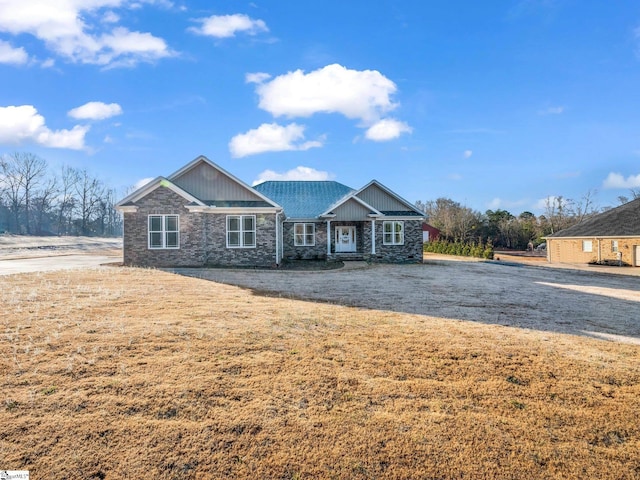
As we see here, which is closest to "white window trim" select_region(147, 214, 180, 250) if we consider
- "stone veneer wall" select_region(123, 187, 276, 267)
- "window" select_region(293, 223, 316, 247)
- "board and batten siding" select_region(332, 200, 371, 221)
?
"stone veneer wall" select_region(123, 187, 276, 267)

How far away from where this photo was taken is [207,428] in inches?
138

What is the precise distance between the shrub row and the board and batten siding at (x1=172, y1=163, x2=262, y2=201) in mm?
21741

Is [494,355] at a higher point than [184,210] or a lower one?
lower

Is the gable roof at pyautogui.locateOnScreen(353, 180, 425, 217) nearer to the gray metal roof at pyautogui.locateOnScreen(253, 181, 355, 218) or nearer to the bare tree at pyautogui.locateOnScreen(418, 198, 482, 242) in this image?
the gray metal roof at pyautogui.locateOnScreen(253, 181, 355, 218)

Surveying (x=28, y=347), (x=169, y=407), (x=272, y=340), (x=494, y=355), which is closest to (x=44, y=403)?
(x=169, y=407)

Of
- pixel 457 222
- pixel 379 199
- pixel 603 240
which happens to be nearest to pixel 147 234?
pixel 379 199

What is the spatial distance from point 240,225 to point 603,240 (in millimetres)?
26419

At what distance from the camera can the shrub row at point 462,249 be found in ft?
105

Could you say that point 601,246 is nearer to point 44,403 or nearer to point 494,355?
point 494,355

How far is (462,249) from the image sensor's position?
115 ft

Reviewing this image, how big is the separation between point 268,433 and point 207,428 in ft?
1.93

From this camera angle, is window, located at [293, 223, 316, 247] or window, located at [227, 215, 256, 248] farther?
window, located at [293, 223, 316, 247]

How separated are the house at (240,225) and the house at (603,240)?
1501 cm

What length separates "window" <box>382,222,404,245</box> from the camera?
911 inches
